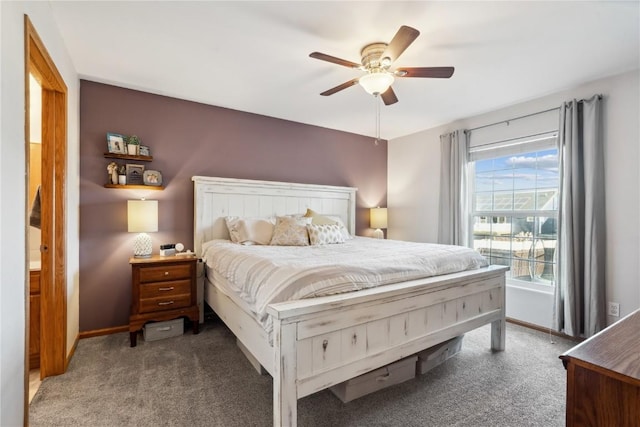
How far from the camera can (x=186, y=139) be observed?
3.35m

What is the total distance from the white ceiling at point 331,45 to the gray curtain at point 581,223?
0.43 m

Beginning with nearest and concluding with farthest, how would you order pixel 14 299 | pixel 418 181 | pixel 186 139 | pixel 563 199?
pixel 14 299 < pixel 563 199 < pixel 186 139 < pixel 418 181

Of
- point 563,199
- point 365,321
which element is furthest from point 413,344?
point 563,199

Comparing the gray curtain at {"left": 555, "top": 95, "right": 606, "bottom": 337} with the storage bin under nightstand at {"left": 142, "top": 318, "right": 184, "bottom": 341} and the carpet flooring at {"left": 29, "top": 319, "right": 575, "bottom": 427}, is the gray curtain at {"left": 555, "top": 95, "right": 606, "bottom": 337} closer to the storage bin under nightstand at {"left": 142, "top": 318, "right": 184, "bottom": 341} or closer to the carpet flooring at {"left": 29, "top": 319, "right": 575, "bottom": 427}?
the carpet flooring at {"left": 29, "top": 319, "right": 575, "bottom": 427}

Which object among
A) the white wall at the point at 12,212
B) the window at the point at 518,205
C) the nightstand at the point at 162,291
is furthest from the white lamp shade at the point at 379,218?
the white wall at the point at 12,212

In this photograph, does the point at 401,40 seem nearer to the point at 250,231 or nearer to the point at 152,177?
the point at 250,231

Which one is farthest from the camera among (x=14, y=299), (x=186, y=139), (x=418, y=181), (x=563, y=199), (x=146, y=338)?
(x=418, y=181)

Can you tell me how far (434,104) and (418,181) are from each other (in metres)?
1.35

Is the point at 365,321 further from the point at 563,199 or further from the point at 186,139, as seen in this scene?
the point at 186,139

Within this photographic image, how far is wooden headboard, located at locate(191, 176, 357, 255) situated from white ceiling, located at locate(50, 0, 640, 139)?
998mm

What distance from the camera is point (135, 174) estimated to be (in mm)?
2980

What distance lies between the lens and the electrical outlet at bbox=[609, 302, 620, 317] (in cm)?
266

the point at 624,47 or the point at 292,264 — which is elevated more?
the point at 624,47

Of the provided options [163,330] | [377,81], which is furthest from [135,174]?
[377,81]
